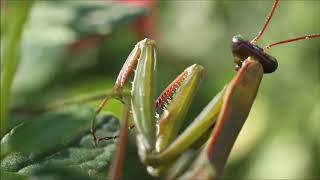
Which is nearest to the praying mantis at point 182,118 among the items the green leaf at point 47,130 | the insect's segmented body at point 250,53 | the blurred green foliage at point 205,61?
the insect's segmented body at point 250,53

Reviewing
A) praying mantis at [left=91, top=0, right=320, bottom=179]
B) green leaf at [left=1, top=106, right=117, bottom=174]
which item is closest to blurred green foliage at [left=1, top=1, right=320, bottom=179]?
praying mantis at [left=91, top=0, right=320, bottom=179]

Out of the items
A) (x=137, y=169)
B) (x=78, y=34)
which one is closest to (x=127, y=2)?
(x=78, y=34)

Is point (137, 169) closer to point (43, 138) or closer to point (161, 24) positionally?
point (161, 24)

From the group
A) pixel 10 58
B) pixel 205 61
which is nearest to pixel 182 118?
pixel 10 58

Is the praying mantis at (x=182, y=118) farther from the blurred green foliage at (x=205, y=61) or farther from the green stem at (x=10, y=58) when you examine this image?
the blurred green foliage at (x=205, y=61)

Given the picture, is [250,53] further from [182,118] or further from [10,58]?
[10,58]

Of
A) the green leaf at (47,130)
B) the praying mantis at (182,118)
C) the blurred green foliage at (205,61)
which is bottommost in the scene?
the blurred green foliage at (205,61)
